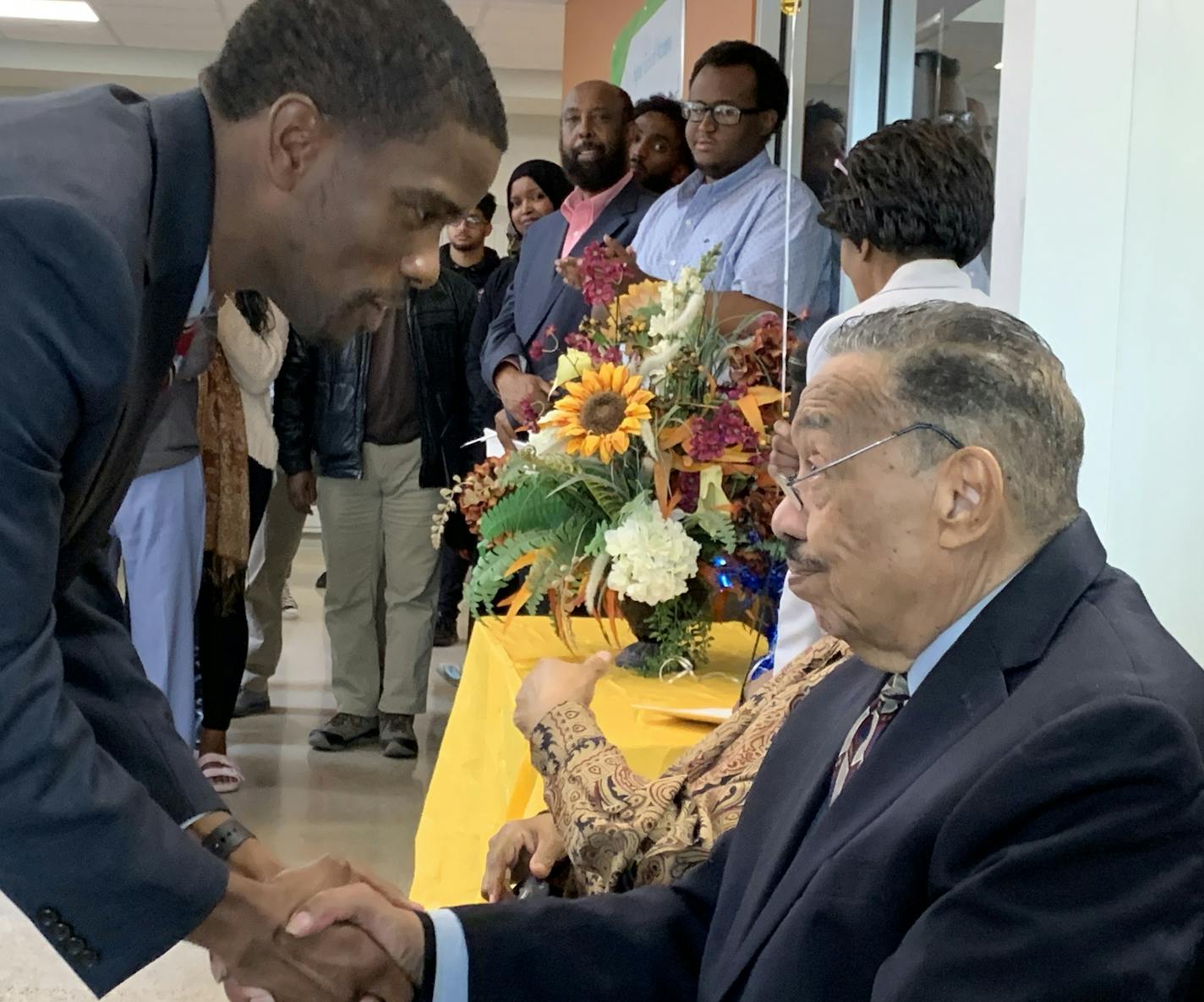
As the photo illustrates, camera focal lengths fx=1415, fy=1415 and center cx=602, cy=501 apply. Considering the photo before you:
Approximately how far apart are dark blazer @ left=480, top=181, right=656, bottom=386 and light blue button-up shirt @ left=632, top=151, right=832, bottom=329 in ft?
1.21

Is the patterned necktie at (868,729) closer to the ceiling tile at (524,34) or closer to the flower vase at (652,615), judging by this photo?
the flower vase at (652,615)

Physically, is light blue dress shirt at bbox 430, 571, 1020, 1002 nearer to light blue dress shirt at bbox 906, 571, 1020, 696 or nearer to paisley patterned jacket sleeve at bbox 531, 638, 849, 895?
paisley patterned jacket sleeve at bbox 531, 638, 849, 895

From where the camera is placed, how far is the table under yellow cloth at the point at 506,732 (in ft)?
6.98

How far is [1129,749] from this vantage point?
96cm

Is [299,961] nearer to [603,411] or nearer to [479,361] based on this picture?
[603,411]

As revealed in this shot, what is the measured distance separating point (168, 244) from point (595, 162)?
9.01 feet

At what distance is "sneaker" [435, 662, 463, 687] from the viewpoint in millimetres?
5645

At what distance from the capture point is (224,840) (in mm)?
1621

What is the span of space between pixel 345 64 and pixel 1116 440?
54.6 inches

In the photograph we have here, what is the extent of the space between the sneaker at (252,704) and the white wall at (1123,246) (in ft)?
11.4

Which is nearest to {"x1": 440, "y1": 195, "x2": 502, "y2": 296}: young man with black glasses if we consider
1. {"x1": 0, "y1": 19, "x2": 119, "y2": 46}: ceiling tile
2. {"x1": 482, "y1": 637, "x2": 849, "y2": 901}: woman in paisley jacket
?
{"x1": 482, "y1": 637, "x2": 849, "y2": 901}: woman in paisley jacket

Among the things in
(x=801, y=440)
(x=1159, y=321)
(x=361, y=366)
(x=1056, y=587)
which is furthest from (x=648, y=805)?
(x=361, y=366)

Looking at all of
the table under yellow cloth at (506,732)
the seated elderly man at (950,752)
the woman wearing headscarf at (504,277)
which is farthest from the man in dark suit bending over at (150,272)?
the woman wearing headscarf at (504,277)

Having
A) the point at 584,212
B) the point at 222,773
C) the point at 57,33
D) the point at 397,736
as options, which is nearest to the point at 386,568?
the point at 397,736
